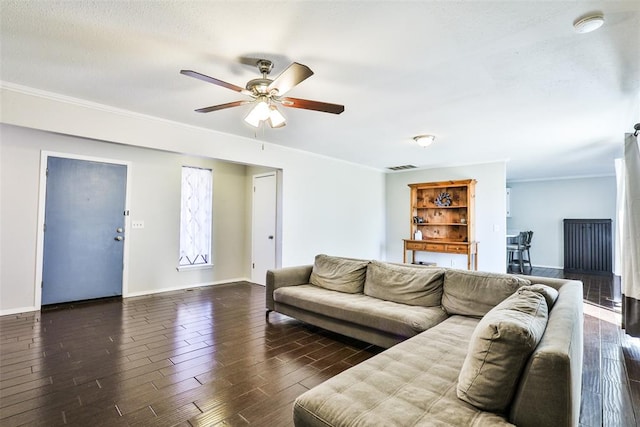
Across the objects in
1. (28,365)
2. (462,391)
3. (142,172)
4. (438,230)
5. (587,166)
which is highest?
(587,166)

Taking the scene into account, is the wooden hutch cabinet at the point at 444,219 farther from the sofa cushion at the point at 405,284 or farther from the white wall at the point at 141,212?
the white wall at the point at 141,212

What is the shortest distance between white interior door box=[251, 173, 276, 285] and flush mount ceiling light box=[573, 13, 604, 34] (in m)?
4.45

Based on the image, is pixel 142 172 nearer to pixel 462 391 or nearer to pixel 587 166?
pixel 462 391

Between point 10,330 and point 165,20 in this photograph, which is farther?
point 10,330

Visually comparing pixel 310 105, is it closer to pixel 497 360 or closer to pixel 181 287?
pixel 497 360

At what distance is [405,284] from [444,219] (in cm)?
419

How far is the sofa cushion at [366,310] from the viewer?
2559 mm

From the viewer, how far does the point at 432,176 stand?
7.11 m

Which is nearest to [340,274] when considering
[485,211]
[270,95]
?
[270,95]

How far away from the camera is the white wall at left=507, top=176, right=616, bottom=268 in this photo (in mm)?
7684

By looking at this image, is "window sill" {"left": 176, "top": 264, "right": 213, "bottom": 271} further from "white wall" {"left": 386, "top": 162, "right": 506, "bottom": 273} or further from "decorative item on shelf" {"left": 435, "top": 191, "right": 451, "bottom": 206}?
"decorative item on shelf" {"left": 435, "top": 191, "right": 451, "bottom": 206}

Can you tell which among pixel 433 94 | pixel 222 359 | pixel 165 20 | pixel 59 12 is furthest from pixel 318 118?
pixel 222 359

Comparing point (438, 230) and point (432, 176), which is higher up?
point (432, 176)

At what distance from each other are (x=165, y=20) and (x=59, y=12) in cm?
67
